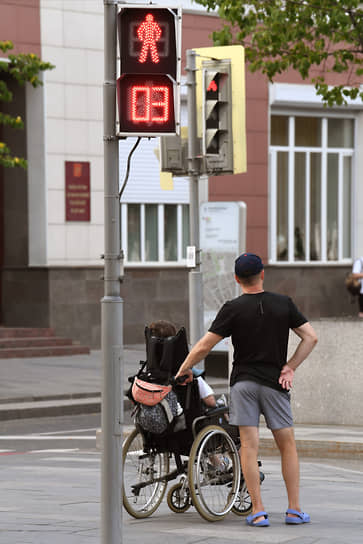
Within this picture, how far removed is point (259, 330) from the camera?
718cm

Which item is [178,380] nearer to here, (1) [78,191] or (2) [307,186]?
(1) [78,191]

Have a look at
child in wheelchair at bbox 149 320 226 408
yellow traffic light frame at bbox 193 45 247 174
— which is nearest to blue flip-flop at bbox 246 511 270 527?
child in wheelchair at bbox 149 320 226 408

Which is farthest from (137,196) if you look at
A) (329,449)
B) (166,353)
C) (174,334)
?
(166,353)

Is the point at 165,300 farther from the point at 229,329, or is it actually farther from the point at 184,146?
the point at 229,329

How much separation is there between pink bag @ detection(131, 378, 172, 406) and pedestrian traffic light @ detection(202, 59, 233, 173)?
16.6 feet

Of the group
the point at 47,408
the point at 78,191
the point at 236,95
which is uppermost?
the point at 236,95

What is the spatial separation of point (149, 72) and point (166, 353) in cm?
207

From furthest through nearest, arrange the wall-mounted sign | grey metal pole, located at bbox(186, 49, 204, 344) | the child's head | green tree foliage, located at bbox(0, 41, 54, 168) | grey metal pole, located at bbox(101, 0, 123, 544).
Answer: the wall-mounted sign < green tree foliage, located at bbox(0, 41, 54, 168) < grey metal pole, located at bbox(186, 49, 204, 344) < the child's head < grey metal pole, located at bbox(101, 0, 123, 544)

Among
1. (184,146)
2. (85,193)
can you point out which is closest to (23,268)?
(85,193)

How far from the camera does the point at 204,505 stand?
7293mm

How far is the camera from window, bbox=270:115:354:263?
26375 millimetres

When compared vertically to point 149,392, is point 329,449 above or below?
below

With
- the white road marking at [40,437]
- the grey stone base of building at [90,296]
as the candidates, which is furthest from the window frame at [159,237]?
the white road marking at [40,437]

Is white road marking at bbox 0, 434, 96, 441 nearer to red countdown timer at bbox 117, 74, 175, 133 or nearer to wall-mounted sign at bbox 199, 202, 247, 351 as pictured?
wall-mounted sign at bbox 199, 202, 247, 351
